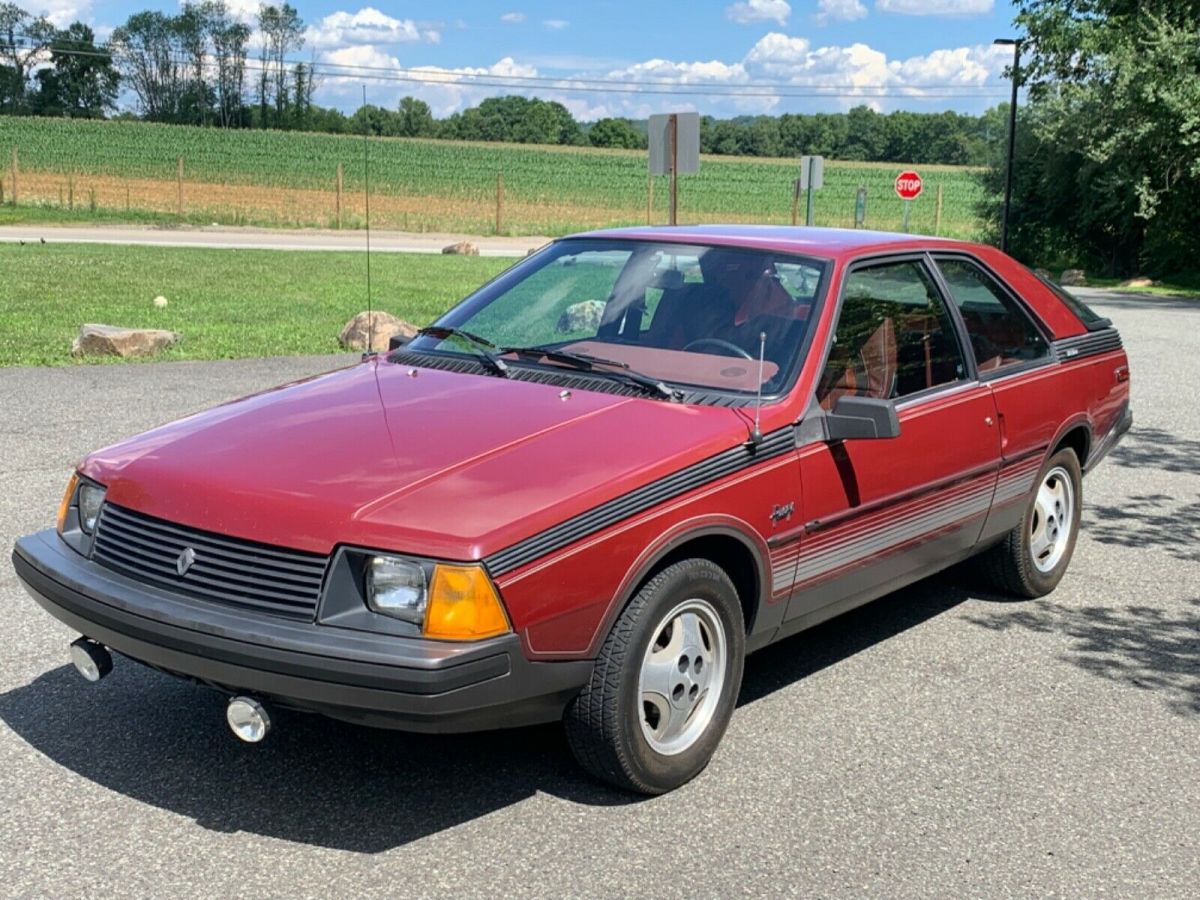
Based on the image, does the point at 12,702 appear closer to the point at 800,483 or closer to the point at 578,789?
the point at 578,789

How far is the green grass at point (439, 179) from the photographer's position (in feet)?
153

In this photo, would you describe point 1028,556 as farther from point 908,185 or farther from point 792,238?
point 908,185

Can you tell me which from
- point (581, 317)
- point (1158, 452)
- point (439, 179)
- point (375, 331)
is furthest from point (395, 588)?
point (439, 179)

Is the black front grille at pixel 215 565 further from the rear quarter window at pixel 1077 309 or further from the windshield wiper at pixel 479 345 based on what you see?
the rear quarter window at pixel 1077 309

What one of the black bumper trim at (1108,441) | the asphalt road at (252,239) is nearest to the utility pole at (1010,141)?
the asphalt road at (252,239)

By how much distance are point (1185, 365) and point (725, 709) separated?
1221cm

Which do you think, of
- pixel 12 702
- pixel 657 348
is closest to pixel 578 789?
pixel 657 348

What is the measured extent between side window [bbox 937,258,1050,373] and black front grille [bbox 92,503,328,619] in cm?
301

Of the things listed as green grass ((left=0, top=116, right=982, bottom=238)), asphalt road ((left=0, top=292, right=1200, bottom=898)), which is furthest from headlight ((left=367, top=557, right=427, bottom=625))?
green grass ((left=0, top=116, right=982, bottom=238))

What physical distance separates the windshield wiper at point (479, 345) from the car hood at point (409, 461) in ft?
0.32

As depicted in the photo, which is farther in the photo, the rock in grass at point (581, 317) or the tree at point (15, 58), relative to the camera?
the tree at point (15, 58)

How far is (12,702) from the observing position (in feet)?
13.8

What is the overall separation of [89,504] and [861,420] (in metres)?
2.37

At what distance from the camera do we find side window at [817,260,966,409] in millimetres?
4395
